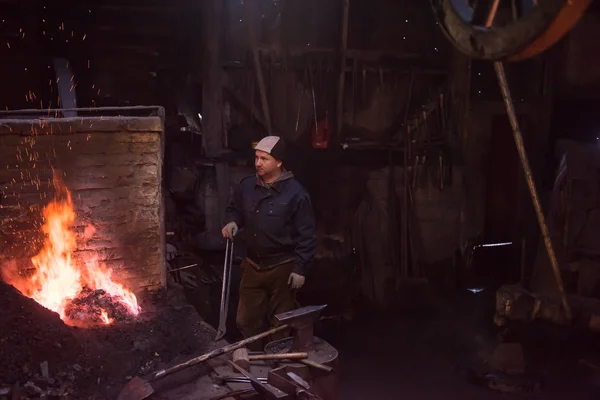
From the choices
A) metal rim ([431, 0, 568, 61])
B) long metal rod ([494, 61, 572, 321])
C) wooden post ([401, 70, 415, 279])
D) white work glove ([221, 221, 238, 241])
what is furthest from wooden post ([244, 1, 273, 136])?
metal rim ([431, 0, 568, 61])

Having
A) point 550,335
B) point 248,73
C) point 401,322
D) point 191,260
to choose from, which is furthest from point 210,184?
point 550,335

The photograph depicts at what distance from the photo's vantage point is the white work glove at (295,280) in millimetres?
5578

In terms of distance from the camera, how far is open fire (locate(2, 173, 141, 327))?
493cm

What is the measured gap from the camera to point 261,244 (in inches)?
229

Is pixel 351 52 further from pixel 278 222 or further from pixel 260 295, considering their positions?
pixel 260 295

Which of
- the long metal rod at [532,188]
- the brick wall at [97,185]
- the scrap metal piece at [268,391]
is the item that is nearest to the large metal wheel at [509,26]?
the long metal rod at [532,188]

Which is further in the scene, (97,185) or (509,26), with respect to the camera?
(97,185)

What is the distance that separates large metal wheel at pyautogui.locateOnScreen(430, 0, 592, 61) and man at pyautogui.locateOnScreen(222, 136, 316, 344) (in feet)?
8.97

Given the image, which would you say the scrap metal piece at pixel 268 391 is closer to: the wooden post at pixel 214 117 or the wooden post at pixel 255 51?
the wooden post at pixel 214 117

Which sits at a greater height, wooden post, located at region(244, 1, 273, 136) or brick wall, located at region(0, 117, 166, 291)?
wooden post, located at region(244, 1, 273, 136)

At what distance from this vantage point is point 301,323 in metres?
4.52

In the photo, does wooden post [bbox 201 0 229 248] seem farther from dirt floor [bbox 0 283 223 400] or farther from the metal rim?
the metal rim

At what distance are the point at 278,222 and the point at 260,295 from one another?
885 millimetres

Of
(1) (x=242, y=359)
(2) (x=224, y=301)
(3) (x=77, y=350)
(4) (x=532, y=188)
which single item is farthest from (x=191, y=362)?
(4) (x=532, y=188)
